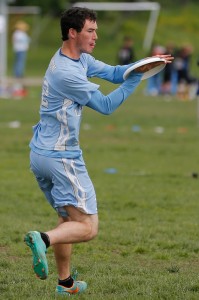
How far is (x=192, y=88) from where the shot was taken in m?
33.5

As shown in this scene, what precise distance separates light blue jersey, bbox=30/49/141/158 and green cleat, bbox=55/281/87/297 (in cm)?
98

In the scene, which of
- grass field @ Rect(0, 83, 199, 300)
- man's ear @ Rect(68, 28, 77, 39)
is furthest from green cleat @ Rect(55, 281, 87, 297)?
man's ear @ Rect(68, 28, 77, 39)

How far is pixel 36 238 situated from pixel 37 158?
0.65 metres

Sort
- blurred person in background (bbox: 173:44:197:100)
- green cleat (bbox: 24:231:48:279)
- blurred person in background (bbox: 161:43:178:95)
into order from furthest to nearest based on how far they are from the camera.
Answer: blurred person in background (bbox: 161:43:178:95) → blurred person in background (bbox: 173:44:197:100) → green cleat (bbox: 24:231:48:279)

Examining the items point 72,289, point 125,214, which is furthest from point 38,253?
point 125,214

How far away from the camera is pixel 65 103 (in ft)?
20.8

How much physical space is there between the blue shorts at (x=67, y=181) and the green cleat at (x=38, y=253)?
0.40m

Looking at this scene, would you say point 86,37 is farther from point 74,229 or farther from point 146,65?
point 74,229

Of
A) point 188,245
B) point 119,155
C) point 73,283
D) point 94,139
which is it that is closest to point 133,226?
point 188,245

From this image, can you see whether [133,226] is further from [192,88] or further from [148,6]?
[148,6]

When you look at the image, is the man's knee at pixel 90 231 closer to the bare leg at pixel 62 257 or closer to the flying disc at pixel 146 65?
the bare leg at pixel 62 257

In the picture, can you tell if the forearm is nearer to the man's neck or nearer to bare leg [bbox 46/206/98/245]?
the man's neck

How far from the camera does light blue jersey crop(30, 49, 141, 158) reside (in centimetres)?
629

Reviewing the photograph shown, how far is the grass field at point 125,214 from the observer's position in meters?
6.78
